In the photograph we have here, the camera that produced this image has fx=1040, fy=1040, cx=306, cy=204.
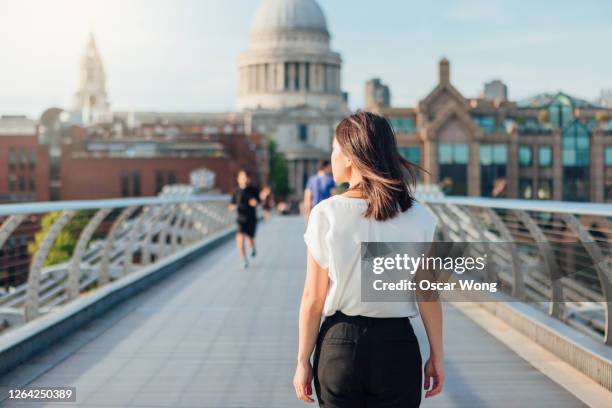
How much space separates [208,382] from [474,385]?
170cm

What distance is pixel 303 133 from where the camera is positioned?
5886 inches

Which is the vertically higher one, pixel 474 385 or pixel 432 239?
pixel 432 239

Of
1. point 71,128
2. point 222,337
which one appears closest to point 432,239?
point 222,337

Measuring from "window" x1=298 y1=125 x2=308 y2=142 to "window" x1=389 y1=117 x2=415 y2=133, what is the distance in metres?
67.7

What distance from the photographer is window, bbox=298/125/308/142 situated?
487ft

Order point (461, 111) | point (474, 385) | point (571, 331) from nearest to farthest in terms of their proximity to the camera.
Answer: point (474, 385) < point (571, 331) < point (461, 111)

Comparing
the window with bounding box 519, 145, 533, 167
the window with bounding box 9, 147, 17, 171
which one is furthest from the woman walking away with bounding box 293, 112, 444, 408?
the window with bounding box 9, 147, 17, 171

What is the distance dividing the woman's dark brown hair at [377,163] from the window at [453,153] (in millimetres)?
75196

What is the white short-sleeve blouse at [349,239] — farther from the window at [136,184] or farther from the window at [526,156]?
the window at [526,156]

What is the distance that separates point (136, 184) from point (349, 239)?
77.8 m

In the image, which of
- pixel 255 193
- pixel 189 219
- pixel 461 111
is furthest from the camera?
pixel 461 111

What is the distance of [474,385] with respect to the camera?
21.7 ft

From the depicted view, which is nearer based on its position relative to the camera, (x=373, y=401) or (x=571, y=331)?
(x=373, y=401)

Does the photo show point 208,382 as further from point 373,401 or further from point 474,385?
point 373,401
